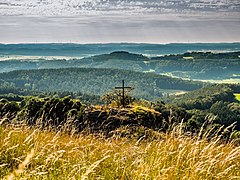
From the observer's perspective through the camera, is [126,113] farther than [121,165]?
Yes

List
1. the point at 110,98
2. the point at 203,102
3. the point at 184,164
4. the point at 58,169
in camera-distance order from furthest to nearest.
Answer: the point at 203,102
the point at 110,98
the point at 184,164
the point at 58,169

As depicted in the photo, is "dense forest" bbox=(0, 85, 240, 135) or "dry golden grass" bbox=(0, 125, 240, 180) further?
"dense forest" bbox=(0, 85, 240, 135)

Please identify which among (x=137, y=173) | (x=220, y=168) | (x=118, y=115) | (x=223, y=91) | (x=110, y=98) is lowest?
(x=223, y=91)

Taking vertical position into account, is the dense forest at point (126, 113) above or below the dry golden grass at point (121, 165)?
below

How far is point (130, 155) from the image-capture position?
5527mm

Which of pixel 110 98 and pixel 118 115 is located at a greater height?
pixel 118 115

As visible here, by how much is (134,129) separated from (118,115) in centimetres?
423

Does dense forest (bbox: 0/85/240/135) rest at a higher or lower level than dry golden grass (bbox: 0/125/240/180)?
lower

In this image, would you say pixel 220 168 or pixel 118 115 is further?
pixel 118 115

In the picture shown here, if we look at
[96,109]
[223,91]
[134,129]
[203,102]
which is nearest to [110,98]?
[96,109]

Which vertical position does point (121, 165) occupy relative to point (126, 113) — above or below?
above

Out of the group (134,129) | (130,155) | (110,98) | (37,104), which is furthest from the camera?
(110,98)

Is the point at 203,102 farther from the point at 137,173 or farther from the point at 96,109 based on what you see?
the point at 137,173

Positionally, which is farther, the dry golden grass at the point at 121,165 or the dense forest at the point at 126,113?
the dense forest at the point at 126,113
